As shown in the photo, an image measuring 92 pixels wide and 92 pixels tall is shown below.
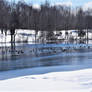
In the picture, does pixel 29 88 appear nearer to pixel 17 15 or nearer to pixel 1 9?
pixel 1 9

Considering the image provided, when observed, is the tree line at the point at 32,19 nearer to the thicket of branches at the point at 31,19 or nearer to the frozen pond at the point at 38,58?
the thicket of branches at the point at 31,19

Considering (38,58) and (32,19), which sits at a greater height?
(32,19)

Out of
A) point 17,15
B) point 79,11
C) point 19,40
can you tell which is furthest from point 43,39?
point 79,11

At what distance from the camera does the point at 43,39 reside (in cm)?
4412

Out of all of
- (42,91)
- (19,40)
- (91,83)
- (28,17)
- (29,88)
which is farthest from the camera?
Answer: (28,17)

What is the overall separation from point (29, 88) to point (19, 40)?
37.6 m

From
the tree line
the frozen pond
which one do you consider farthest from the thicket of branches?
the frozen pond

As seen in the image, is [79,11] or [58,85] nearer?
[58,85]

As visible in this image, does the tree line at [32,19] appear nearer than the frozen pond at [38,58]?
No

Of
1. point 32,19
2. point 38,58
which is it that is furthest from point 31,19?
point 38,58

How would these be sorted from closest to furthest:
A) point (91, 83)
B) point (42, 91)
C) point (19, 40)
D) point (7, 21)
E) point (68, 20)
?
1. point (42, 91)
2. point (91, 83)
3. point (7, 21)
4. point (19, 40)
5. point (68, 20)

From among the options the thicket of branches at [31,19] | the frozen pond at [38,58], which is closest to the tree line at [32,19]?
the thicket of branches at [31,19]

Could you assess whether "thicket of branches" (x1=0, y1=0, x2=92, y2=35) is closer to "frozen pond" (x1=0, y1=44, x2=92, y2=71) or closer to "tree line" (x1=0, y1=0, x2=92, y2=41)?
"tree line" (x1=0, y1=0, x2=92, y2=41)

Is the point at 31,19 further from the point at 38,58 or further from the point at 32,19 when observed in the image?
the point at 38,58
